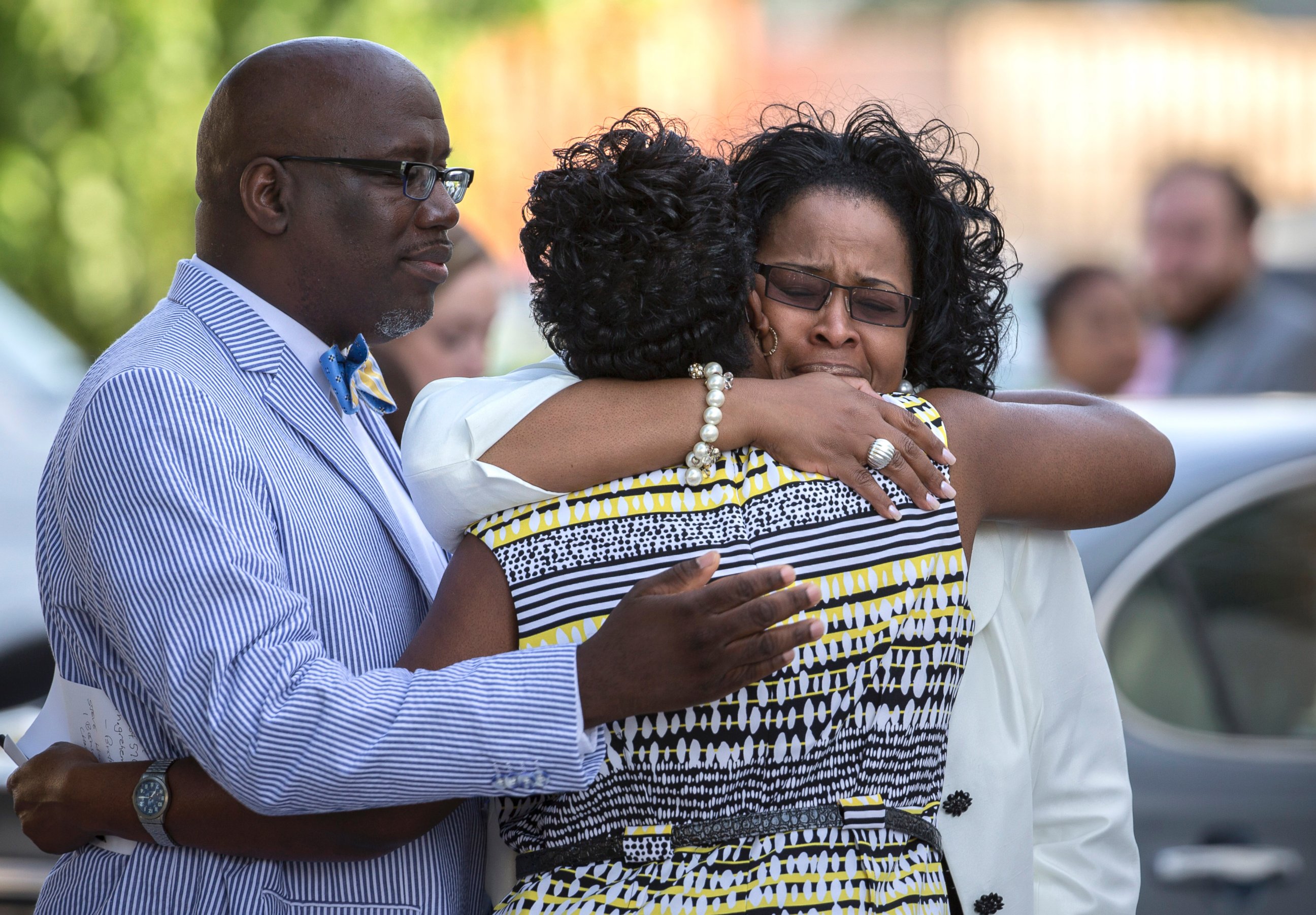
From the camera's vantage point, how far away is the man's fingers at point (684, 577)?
1711 millimetres

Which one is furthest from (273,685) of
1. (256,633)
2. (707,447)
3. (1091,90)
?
(1091,90)

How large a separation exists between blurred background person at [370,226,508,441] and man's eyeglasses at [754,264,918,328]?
2.01 meters

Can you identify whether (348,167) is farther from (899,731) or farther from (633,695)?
(899,731)

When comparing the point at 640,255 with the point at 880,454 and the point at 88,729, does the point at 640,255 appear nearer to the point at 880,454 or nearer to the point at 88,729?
the point at 880,454

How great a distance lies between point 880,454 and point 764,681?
1.11ft

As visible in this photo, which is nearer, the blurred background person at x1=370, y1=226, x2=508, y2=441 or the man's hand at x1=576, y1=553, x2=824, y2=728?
the man's hand at x1=576, y1=553, x2=824, y2=728

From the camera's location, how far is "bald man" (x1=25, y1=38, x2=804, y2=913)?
172 centimetres

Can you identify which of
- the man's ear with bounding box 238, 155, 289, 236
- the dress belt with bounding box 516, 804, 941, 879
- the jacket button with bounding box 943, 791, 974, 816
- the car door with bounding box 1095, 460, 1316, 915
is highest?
the man's ear with bounding box 238, 155, 289, 236

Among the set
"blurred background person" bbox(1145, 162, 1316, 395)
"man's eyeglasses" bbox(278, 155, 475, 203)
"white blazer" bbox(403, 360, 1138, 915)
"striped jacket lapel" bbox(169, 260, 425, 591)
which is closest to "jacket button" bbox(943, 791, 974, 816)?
"white blazer" bbox(403, 360, 1138, 915)

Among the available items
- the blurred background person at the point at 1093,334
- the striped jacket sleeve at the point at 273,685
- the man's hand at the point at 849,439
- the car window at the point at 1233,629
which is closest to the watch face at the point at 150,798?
the striped jacket sleeve at the point at 273,685

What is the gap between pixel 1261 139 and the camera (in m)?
15.8

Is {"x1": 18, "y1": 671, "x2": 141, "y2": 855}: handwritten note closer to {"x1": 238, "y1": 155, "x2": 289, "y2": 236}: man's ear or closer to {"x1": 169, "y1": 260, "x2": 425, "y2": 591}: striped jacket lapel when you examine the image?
{"x1": 169, "y1": 260, "x2": 425, "y2": 591}: striped jacket lapel

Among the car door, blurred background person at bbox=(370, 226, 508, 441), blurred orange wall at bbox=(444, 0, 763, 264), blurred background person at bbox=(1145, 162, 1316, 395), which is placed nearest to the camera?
the car door

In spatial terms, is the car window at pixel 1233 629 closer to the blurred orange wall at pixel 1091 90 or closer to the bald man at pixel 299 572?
the bald man at pixel 299 572
